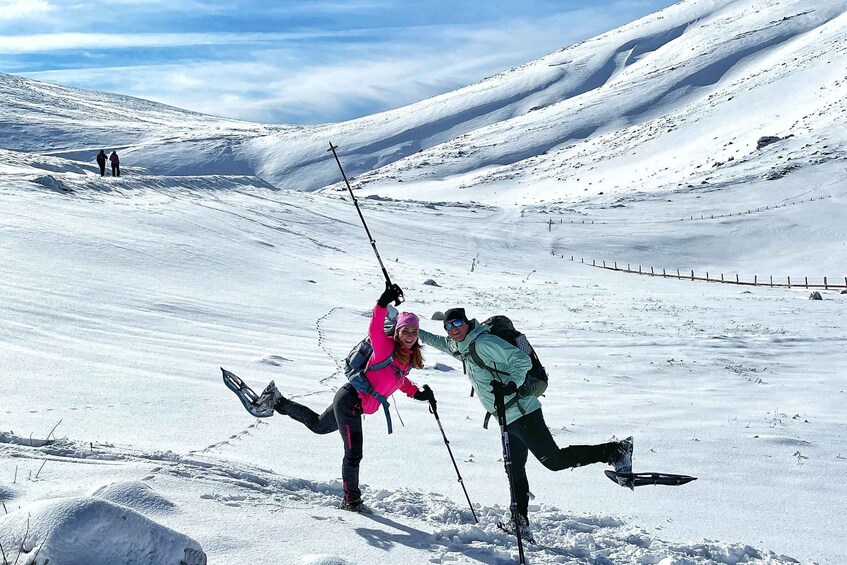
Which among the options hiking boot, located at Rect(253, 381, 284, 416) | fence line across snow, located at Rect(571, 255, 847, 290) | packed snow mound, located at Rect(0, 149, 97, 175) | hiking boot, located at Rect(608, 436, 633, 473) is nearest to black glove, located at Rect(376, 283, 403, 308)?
hiking boot, located at Rect(253, 381, 284, 416)

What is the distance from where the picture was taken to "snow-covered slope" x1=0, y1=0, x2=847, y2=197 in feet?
268

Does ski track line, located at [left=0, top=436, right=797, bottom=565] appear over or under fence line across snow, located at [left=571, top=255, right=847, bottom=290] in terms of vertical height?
under

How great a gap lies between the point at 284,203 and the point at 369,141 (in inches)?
4073

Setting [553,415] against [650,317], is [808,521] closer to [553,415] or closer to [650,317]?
[553,415]

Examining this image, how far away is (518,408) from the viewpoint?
5.34 meters

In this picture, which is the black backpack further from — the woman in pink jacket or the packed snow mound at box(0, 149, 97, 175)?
the packed snow mound at box(0, 149, 97, 175)

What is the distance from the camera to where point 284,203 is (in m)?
40.1

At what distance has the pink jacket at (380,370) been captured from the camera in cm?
525

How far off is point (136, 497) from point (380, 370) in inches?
78.2

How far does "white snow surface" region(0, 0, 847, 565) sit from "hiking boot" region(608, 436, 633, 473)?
1.69 ft

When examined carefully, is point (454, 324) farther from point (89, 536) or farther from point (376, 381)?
point (89, 536)

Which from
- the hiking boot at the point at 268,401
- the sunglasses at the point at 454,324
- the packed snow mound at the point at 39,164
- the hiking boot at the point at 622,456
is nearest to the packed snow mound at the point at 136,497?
the hiking boot at the point at 268,401

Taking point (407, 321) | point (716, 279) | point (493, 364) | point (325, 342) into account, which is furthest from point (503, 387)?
point (716, 279)

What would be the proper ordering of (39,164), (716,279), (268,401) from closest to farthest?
(268,401)
(716,279)
(39,164)
